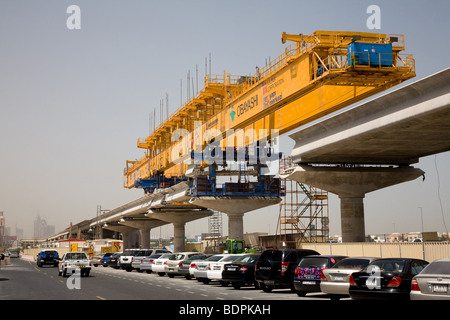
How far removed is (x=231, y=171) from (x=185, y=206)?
17.0m

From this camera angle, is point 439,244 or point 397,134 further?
point 397,134

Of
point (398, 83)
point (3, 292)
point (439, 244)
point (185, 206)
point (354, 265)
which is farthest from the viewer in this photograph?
point (185, 206)

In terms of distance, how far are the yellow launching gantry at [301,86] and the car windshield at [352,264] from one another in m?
11.0

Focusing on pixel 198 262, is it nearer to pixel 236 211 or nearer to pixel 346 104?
pixel 346 104

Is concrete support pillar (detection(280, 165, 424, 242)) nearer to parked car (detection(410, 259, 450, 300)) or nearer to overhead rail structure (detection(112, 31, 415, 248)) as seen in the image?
overhead rail structure (detection(112, 31, 415, 248))

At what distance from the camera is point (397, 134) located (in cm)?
2753

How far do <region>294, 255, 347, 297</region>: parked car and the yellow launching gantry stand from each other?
10.2 m

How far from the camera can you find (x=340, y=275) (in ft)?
54.9

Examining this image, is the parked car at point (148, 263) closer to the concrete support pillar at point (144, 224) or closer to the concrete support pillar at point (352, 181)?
the concrete support pillar at point (352, 181)

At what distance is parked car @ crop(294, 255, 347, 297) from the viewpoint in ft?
60.1

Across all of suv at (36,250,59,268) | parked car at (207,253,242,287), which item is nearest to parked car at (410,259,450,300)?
parked car at (207,253,242,287)

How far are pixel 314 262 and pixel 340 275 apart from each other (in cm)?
213

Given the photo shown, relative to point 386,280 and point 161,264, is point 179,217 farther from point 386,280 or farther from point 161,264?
point 386,280

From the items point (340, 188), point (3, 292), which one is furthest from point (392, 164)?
point (3, 292)
